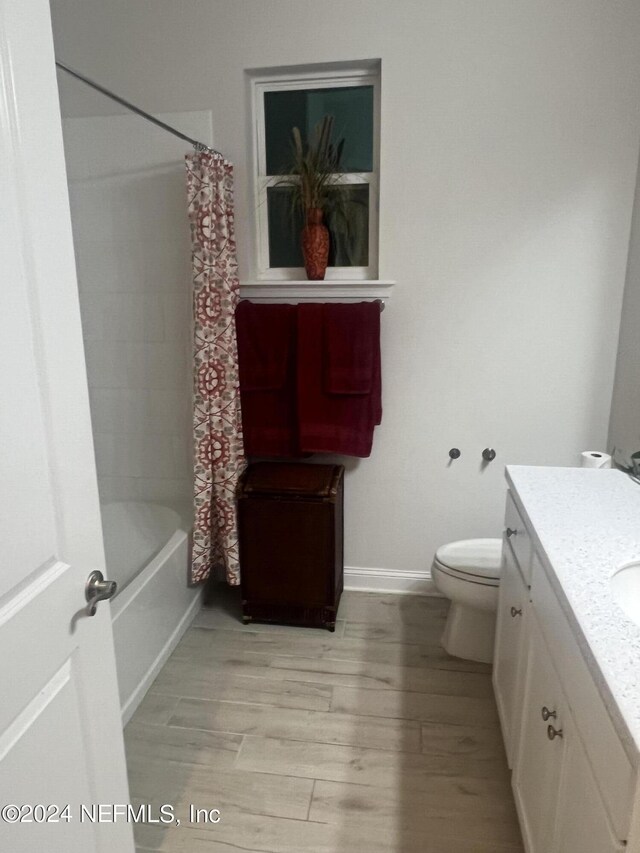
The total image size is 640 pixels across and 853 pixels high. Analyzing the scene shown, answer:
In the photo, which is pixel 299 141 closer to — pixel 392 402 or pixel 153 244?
pixel 153 244

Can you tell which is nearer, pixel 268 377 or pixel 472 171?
pixel 472 171

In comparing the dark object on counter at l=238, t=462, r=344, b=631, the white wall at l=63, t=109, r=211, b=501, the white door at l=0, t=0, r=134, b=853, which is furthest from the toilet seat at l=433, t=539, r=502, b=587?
the white door at l=0, t=0, r=134, b=853

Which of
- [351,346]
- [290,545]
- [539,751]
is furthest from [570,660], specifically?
[351,346]

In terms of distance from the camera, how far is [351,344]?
230 centimetres

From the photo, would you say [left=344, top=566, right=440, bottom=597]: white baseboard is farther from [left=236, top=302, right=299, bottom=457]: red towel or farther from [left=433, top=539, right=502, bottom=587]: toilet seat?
[left=236, top=302, right=299, bottom=457]: red towel

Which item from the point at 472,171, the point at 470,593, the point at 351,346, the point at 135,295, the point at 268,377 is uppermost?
the point at 472,171

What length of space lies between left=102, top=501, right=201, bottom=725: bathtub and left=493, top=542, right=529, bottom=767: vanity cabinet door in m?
1.21

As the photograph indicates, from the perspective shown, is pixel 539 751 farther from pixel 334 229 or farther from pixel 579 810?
pixel 334 229

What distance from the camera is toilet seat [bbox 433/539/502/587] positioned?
81.3 inches

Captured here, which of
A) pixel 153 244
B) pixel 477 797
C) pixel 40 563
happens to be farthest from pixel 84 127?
pixel 477 797

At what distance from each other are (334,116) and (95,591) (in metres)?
2.13

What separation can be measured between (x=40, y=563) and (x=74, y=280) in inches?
19.1

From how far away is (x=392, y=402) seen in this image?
2479 millimetres

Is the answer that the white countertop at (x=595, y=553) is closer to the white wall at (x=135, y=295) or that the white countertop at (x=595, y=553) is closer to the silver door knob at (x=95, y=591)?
the silver door knob at (x=95, y=591)
